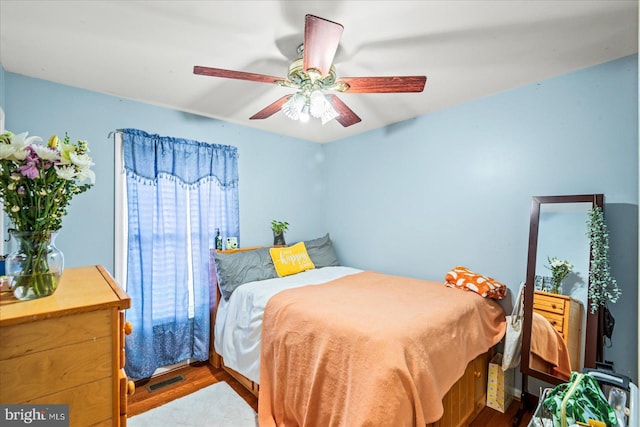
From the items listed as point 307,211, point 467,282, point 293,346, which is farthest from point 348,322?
point 307,211

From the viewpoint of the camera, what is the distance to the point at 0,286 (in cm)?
103

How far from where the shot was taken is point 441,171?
2781mm

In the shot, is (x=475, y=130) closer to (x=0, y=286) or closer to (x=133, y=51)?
(x=133, y=51)

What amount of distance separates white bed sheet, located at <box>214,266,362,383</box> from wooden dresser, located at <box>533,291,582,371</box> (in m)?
1.65

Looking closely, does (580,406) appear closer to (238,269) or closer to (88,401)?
(88,401)

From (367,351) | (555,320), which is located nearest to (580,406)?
(367,351)

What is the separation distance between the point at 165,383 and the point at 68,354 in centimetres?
195

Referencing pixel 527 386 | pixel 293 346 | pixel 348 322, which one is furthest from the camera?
pixel 527 386

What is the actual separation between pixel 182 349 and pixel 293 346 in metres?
1.50

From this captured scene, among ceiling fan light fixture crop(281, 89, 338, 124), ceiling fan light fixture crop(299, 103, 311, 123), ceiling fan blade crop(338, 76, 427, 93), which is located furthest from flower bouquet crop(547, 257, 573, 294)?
ceiling fan light fixture crop(299, 103, 311, 123)

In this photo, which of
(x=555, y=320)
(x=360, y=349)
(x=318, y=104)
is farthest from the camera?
(x=555, y=320)

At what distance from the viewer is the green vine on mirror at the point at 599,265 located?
1.77 m

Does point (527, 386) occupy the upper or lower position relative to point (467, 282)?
lower

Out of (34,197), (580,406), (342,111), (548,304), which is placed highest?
(342,111)
